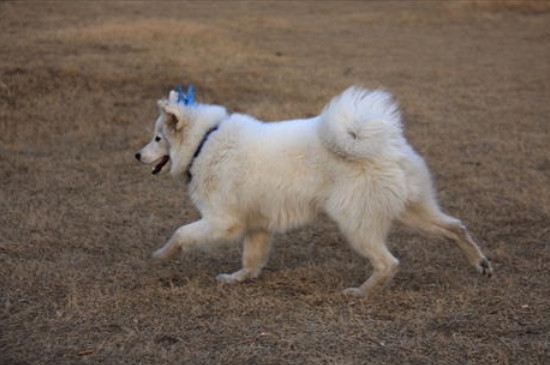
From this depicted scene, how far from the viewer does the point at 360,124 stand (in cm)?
443

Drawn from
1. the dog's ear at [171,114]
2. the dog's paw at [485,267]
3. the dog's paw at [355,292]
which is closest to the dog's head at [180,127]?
the dog's ear at [171,114]

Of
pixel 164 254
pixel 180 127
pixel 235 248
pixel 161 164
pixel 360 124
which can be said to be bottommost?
pixel 235 248

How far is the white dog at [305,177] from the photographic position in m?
4.43

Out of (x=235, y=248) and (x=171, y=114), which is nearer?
(x=171, y=114)

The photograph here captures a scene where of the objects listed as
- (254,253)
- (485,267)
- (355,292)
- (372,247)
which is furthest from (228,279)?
(485,267)

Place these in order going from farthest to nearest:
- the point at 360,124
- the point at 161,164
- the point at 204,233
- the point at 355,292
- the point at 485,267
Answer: the point at 161,164
the point at 485,267
the point at 204,233
the point at 355,292
the point at 360,124

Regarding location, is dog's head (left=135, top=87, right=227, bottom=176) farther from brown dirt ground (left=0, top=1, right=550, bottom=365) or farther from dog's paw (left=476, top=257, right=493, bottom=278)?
dog's paw (left=476, top=257, right=493, bottom=278)

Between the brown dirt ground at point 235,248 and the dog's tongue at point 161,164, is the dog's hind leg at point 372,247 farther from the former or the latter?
the dog's tongue at point 161,164

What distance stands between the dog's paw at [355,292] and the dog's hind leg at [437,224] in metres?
0.47

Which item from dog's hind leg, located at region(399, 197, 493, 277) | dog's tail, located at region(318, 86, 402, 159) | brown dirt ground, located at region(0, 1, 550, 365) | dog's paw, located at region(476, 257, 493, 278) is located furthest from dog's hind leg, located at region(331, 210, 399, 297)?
dog's paw, located at region(476, 257, 493, 278)

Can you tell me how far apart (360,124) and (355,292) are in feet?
3.11

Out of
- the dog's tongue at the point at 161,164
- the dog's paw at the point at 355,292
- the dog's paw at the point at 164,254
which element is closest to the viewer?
the dog's paw at the point at 355,292

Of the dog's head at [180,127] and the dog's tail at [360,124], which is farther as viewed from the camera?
the dog's head at [180,127]

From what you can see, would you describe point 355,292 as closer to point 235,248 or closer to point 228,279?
point 228,279
